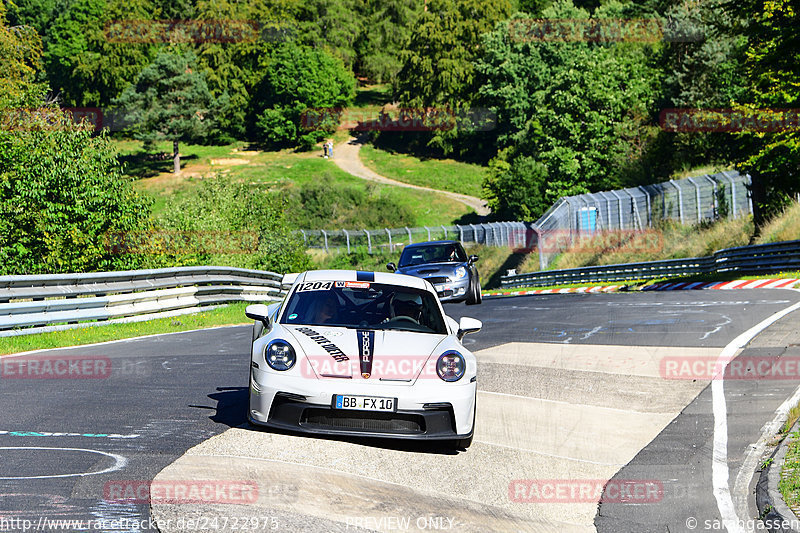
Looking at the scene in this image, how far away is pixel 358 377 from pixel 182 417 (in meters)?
1.92

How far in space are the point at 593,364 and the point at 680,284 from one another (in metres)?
17.7

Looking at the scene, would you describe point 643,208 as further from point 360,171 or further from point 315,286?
point 360,171

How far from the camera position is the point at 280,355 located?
7.37m

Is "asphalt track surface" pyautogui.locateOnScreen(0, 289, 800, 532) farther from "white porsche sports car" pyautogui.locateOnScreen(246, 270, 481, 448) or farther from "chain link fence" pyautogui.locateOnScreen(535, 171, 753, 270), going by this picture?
"chain link fence" pyautogui.locateOnScreen(535, 171, 753, 270)

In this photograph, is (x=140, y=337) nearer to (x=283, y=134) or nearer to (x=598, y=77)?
(x=598, y=77)

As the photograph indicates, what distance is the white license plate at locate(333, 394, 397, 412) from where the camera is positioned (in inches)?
275

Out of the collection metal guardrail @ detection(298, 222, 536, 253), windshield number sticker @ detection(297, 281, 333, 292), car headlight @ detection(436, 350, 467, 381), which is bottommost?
metal guardrail @ detection(298, 222, 536, 253)

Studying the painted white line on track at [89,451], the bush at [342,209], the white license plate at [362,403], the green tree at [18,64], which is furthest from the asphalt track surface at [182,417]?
the bush at [342,209]

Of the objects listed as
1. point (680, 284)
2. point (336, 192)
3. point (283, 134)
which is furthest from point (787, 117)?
point (283, 134)

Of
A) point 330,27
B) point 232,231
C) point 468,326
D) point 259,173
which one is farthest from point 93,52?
point 468,326

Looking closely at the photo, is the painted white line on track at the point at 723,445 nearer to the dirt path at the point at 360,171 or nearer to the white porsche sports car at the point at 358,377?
the white porsche sports car at the point at 358,377

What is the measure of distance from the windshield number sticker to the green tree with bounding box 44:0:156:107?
105m

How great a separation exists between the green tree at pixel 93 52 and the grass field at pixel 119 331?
91174 mm

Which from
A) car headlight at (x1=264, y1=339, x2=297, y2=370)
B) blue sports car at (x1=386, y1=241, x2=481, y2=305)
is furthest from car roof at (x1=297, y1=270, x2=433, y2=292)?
blue sports car at (x1=386, y1=241, x2=481, y2=305)
